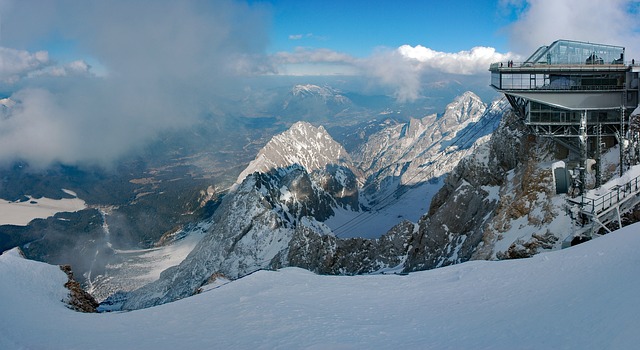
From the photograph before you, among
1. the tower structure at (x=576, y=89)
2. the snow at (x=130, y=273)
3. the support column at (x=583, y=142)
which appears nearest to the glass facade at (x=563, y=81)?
the tower structure at (x=576, y=89)

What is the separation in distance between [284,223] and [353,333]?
5000 inches

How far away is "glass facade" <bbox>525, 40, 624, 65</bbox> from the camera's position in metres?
40.3

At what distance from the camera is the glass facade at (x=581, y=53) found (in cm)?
4034

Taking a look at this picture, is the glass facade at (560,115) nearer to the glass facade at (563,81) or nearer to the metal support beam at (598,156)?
the glass facade at (563,81)

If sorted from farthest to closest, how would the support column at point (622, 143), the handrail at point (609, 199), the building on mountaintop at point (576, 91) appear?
the building on mountaintop at point (576, 91) → the support column at point (622, 143) → the handrail at point (609, 199)

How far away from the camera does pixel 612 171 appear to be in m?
36.7

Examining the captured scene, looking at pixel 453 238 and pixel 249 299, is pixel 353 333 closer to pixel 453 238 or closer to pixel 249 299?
pixel 249 299

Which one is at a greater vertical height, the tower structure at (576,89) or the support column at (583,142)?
the tower structure at (576,89)

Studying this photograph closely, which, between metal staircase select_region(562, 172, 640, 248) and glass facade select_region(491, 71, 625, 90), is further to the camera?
glass facade select_region(491, 71, 625, 90)

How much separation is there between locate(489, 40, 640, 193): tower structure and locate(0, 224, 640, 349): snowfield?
2518 centimetres

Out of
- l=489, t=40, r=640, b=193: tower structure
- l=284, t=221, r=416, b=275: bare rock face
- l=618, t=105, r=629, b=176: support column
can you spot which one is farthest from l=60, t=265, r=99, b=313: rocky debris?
l=284, t=221, r=416, b=275: bare rock face

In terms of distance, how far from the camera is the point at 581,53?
134 feet

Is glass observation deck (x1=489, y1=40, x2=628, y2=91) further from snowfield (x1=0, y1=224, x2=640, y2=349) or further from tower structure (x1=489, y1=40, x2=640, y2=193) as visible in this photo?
snowfield (x1=0, y1=224, x2=640, y2=349)

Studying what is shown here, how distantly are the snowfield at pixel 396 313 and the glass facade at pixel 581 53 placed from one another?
27.4 metres
